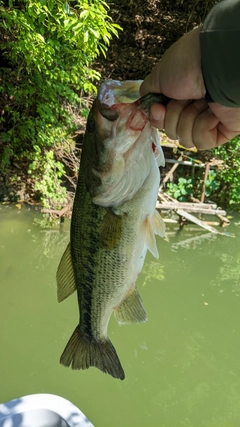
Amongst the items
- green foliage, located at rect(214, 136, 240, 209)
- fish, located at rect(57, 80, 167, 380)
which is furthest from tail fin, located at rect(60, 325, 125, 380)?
green foliage, located at rect(214, 136, 240, 209)

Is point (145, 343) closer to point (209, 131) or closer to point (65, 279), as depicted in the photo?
point (65, 279)

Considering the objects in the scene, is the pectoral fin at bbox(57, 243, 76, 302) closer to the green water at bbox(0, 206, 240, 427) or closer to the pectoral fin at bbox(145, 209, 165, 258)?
the pectoral fin at bbox(145, 209, 165, 258)

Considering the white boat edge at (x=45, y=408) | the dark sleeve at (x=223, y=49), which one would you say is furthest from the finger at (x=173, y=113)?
the white boat edge at (x=45, y=408)

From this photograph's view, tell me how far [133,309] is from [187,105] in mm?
875

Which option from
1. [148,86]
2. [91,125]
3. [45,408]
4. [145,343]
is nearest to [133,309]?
[91,125]

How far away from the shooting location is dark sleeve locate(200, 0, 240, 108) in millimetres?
883

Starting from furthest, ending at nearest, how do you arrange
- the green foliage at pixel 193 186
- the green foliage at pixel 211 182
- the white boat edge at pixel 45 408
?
the green foliage at pixel 211 182, the green foliage at pixel 193 186, the white boat edge at pixel 45 408

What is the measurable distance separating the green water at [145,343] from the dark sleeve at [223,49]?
3413mm

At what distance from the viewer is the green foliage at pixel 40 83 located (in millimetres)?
5238

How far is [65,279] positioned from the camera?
1.68m

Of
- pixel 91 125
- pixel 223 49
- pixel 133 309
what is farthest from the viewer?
pixel 133 309

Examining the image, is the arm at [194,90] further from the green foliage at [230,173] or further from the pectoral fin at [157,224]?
the green foliage at [230,173]

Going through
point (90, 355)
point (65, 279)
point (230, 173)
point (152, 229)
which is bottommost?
point (230, 173)

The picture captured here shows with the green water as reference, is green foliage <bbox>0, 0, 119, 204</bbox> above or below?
above
